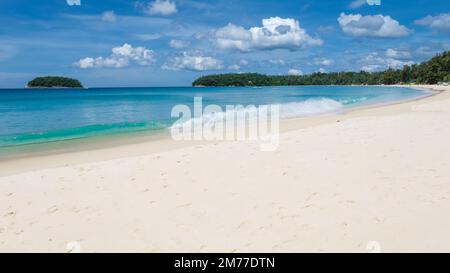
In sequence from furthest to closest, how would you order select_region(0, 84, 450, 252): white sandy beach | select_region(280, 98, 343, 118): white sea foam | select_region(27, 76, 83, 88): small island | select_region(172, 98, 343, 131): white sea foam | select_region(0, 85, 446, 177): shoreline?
select_region(27, 76, 83, 88): small island
select_region(280, 98, 343, 118): white sea foam
select_region(172, 98, 343, 131): white sea foam
select_region(0, 85, 446, 177): shoreline
select_region(0, 84, 450, 252): white sandy beach

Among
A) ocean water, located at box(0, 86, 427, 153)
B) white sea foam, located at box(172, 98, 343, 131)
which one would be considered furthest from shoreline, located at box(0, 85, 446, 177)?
white sea foam, located at box(172, 98, 343, 131)

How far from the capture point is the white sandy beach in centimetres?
392

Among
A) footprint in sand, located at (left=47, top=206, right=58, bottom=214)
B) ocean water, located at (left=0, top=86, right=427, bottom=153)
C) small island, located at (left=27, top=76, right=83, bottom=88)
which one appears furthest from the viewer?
small island, located at (left=27, top=76, right=83, bottom=88)

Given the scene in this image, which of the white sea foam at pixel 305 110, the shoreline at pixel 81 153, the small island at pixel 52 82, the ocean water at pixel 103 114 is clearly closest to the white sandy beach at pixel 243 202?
the shoreline at pixel 81 153

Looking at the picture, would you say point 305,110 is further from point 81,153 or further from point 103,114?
point 81,153

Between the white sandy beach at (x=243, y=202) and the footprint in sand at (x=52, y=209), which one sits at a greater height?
the white sandy beach at (x=243, y=202)

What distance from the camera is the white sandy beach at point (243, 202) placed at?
3.92 meters

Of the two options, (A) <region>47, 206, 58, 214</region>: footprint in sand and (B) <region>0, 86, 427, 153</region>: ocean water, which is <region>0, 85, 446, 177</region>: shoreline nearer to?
(B) <region>0, 86, 427, 153</region>: ocean water

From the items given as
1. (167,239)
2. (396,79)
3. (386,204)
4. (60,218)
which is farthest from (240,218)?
(396,79)

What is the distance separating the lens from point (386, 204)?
184 inches

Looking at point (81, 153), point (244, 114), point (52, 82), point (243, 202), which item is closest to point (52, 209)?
point (243, 202)

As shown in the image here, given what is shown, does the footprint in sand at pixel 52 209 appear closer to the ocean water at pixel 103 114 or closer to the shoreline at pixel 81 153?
the shoreline at pixel 81 153

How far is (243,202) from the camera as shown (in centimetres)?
498
